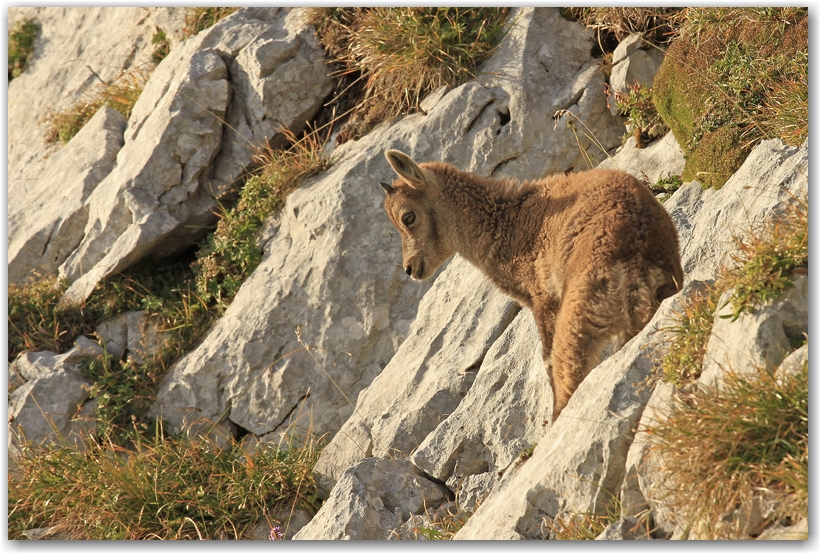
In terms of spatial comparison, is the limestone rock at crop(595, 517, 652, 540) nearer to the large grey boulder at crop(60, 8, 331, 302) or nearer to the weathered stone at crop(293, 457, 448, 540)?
the weathered stone at crop(293, 457, 448, 540)

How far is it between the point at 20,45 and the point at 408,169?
12115mm

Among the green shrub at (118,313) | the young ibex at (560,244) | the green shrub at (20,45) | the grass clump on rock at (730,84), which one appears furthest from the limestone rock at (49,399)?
the green shrub at (20,45)

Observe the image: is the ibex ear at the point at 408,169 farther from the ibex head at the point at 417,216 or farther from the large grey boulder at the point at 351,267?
the large grey boulder at the point at 351,267

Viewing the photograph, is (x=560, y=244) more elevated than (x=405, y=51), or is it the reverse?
(x=405, y=51)

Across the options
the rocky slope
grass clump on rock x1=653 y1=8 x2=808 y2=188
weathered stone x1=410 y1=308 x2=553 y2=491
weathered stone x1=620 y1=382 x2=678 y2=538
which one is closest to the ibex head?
the rocky slope

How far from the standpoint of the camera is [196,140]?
40.1 feet

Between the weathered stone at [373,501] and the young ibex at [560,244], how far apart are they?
1630 millimetres

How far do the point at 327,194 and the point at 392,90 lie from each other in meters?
1.87

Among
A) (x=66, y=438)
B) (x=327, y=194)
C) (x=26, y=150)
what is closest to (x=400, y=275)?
(x=327, y=194)

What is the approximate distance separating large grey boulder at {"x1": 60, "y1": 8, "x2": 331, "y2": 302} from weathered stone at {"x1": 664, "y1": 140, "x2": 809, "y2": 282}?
6.34 m

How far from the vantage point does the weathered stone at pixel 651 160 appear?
9.40 metres

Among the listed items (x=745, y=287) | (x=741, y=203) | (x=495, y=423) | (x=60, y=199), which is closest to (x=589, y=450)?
(x=745, y=287)

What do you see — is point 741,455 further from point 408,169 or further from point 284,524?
point 284,524

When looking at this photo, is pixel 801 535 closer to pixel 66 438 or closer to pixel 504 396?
pixel 504 396
